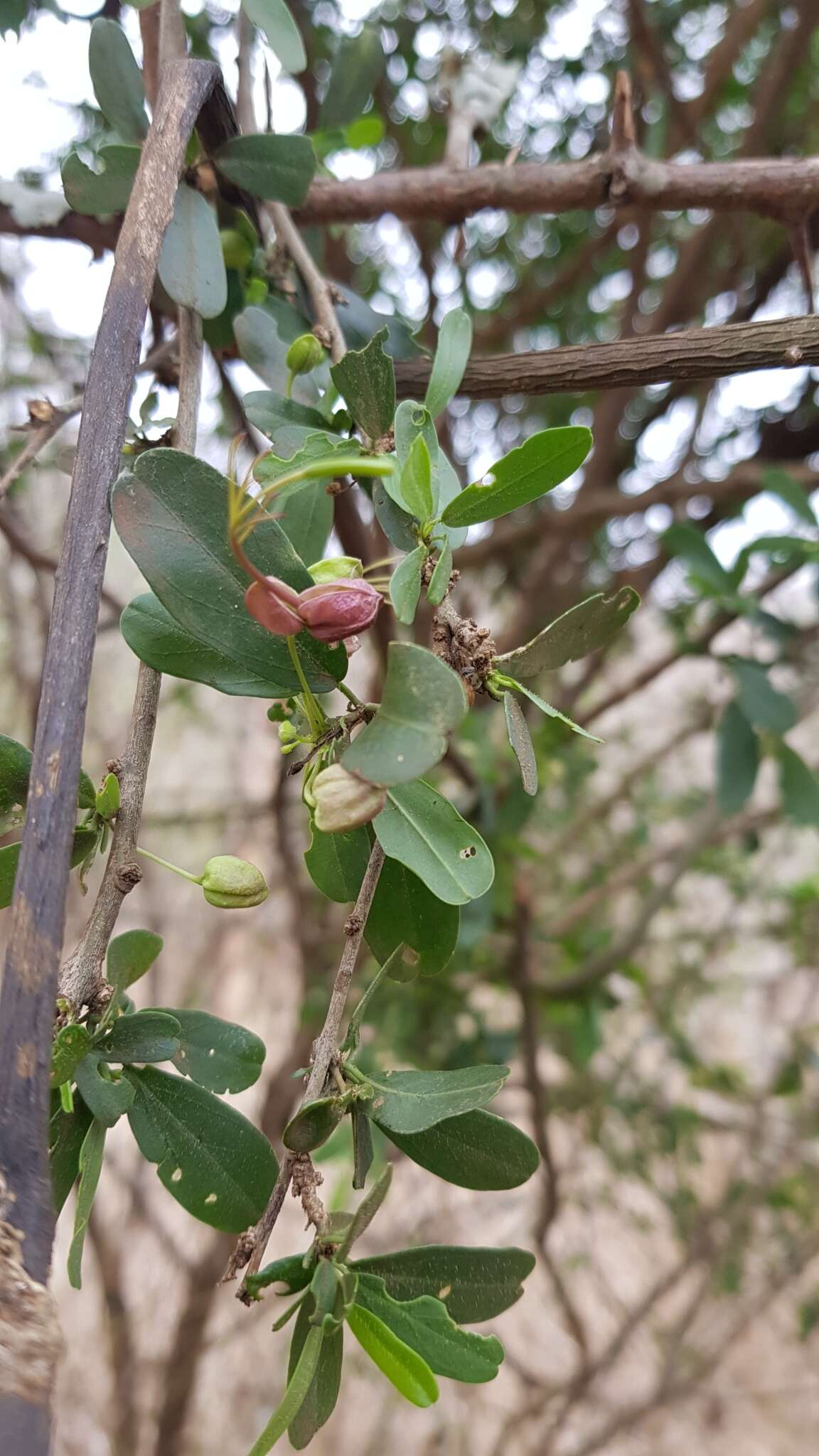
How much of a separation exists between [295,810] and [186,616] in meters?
1.35

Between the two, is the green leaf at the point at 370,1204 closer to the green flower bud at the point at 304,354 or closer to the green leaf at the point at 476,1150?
the green leaf at the point at 476,1150

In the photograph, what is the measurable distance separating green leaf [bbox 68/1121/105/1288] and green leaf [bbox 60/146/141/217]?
0.42 metres

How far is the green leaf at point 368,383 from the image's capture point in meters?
0.41

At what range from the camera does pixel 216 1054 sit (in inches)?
15.8

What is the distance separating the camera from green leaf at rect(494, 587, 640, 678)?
37cm

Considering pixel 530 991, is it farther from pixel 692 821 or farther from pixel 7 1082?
pixel 7 1082

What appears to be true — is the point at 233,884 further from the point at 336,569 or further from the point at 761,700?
the point at 761,700

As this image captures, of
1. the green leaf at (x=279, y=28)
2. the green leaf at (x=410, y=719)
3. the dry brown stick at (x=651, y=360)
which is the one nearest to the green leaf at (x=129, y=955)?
the green leaf at (x=410, y=719)

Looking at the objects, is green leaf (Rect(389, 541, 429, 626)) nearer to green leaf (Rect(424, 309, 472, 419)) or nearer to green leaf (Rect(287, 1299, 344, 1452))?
green leaf (Rect(424, 309, 472, 419))

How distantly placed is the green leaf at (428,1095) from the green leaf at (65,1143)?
0.37 feet

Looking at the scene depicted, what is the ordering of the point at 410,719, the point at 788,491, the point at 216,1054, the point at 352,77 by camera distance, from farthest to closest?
the point at 788,491
the point at 352,77
the point at 216,1054
the point at 410,719

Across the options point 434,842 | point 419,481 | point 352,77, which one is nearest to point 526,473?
point 419,481

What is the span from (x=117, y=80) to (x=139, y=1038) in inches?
17.9

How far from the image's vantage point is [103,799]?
36 centimetres
